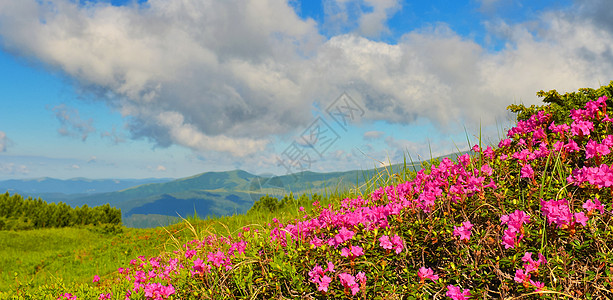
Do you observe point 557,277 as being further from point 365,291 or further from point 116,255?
point 116,255

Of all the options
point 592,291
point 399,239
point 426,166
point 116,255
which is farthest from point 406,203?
point 116,255

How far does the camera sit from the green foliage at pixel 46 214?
16.6 metres

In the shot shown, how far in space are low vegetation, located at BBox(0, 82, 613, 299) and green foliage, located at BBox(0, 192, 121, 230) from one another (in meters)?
15.1

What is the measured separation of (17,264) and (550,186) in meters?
14.1

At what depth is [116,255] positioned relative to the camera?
11609mm

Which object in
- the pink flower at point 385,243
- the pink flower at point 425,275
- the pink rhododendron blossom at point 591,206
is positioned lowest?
the pink flower at point 425,275

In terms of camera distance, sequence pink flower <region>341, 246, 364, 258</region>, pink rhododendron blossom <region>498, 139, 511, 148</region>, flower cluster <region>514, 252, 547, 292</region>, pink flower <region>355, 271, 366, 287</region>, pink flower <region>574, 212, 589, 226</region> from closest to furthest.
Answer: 1. flower cluster <region>514, 252, 547, 292</region>
2. pink flower <region>574, 212, 589, 226</region>
3. pink flower <region>355, 271, 366, 287</region>
4. pink flower <region>341, 246, 364, 258</region>
5. pink rhododendron blossom <region>498, 139, 511, 148</region>

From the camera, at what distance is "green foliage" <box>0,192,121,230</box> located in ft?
54.5

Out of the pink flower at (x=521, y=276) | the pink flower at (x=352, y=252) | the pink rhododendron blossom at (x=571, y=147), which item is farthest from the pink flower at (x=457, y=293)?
the pink rhododendron blossom at (x=571, y=147)

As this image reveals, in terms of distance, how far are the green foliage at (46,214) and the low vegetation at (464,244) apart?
15143mm

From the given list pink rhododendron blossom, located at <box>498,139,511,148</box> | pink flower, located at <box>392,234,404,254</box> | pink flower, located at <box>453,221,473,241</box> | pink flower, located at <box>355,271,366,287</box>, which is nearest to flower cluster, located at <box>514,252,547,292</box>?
pink flower, located at <box>453,221,473,241</box>

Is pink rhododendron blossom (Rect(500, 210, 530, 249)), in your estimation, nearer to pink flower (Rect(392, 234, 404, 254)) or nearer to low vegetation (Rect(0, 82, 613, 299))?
low vegetation (Rect(0, 82, 613, 299))

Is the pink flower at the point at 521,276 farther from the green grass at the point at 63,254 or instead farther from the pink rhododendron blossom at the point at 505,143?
the green grass at the point at 63,254

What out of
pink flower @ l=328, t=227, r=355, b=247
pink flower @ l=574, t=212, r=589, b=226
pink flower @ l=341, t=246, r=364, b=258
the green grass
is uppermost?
pink flower @ l=574, t=212, r=589, b=226
